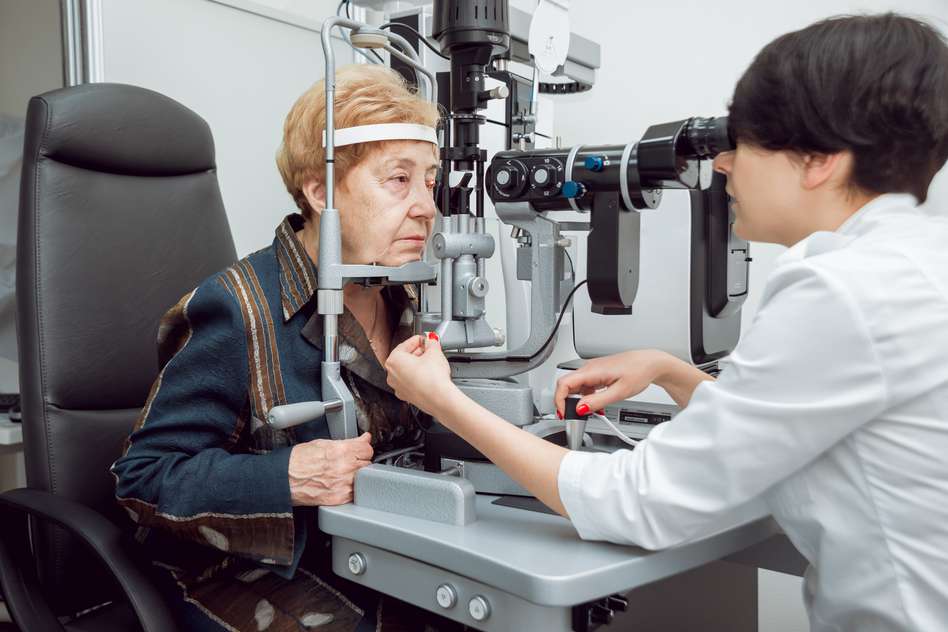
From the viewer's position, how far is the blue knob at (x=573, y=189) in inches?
38.6

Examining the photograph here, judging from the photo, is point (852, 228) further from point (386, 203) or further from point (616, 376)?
point (386, 203)

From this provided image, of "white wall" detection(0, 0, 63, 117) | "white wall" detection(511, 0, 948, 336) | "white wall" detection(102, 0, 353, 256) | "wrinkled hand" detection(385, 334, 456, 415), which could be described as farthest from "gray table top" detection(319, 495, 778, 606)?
"white wall" detection(0, 0, 63, 117)

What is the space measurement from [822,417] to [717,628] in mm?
799

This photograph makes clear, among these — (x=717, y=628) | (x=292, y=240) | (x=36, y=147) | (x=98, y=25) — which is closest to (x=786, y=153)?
(x=292, y=240)

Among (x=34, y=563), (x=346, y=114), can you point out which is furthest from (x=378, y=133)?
(x=34, y=563)

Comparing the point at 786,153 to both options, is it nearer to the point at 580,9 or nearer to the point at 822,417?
the point at 822,417

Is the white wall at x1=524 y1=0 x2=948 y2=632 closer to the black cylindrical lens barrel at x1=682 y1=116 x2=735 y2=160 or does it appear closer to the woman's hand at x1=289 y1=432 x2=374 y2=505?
the black cylindrical lens barrel at x1=682 y1=116 x2=735 y2=160

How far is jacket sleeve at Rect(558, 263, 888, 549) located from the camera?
0.68 metres

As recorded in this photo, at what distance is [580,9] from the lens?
Result: 240 cm

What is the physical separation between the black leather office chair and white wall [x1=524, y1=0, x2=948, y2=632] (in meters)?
1.38

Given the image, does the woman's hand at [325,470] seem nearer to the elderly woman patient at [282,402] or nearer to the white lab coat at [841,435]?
the elderly woman patient at [282,402]

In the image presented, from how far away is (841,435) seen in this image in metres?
0.70

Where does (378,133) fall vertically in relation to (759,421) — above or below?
above

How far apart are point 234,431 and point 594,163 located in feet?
1.94
